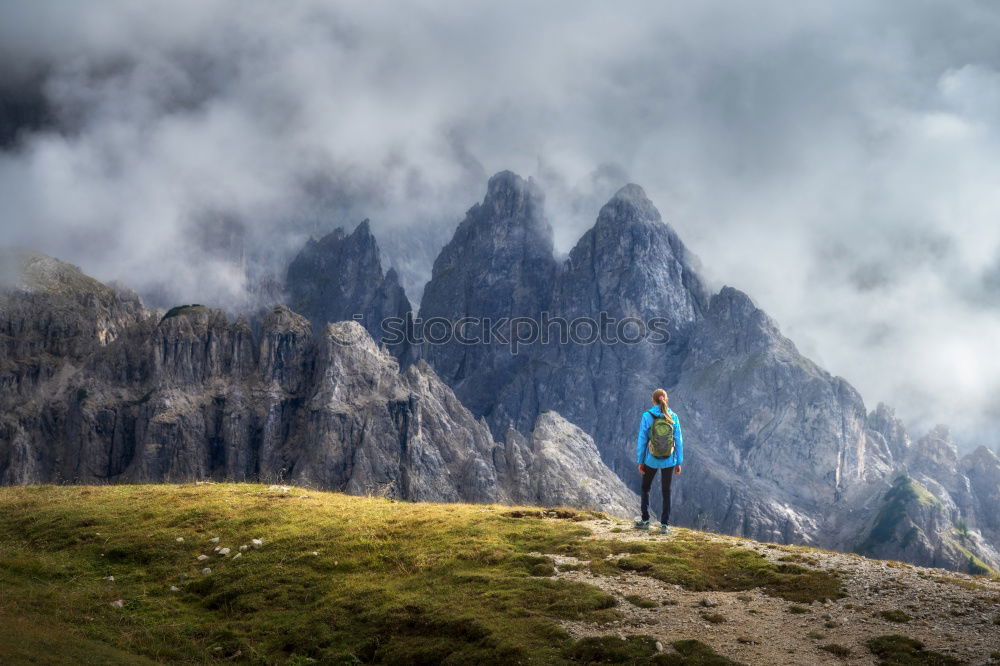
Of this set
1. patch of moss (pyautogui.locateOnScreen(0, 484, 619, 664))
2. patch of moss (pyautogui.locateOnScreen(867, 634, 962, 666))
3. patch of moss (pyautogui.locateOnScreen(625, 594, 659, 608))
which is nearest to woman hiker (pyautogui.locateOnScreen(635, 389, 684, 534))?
patch of moss (pyautogui.locateOnScreen(0, 484, 619, 664))

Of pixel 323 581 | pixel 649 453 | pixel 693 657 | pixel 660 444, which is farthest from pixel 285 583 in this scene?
pixel 660 444

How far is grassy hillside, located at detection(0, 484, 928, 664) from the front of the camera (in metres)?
21.4

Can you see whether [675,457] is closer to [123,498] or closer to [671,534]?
[671,534]

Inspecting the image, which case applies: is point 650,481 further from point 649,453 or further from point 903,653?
point 903,653

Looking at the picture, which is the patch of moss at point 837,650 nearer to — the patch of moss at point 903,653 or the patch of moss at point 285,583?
the patch of moss at point 903,653

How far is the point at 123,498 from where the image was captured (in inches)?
1451

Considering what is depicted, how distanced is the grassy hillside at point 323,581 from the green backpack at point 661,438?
339 cm

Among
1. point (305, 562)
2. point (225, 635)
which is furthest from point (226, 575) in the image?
point (225, 635)

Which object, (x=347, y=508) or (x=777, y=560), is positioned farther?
(x=347, y=508)

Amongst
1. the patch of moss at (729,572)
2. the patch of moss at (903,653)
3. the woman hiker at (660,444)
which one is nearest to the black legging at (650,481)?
the woman hiker at (660,444)

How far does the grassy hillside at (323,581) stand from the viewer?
21.4 meters

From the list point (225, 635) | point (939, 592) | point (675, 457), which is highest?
point (675, 457)

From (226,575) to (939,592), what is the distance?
23.7 meters

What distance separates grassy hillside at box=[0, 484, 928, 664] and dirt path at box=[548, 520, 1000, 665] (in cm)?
67
